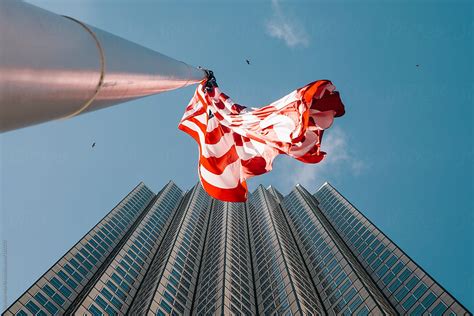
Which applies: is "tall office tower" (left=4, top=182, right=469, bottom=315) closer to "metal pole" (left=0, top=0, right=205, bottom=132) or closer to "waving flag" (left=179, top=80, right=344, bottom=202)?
"waving flag" (left=179, top=80, right=344, bottom=202)

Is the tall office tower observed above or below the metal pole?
above

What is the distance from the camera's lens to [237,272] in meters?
59.5

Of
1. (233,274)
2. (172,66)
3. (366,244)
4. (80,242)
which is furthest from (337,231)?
(172,66)

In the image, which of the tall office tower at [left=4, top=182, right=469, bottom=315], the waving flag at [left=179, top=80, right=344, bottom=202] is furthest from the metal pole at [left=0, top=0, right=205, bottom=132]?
the tall office tower at [left=4, top=182, right=469, bottom=315]

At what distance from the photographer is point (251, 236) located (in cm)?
8569

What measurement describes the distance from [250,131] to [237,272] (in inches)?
2104

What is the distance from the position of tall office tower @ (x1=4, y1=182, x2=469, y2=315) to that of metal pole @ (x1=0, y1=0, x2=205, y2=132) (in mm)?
44249

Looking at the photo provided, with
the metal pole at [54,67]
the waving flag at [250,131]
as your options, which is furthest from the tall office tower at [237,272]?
the metal pole at [54,67]

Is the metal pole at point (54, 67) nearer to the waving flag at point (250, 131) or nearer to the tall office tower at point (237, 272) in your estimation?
the waving flag at point (250, 131)

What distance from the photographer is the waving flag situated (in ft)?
31.7

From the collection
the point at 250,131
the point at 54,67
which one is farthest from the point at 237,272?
the point at 54,67

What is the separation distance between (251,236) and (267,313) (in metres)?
37.2

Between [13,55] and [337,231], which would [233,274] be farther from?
[13,55]

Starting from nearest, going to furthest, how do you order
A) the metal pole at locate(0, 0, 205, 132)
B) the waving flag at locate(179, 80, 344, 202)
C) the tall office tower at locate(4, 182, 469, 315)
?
the metal pole at locate(0, 0, 205, 132) → the waving flag at locate(179, 80, 344, 202) → the tall office tower at locate(4, 182, 469, 315)
